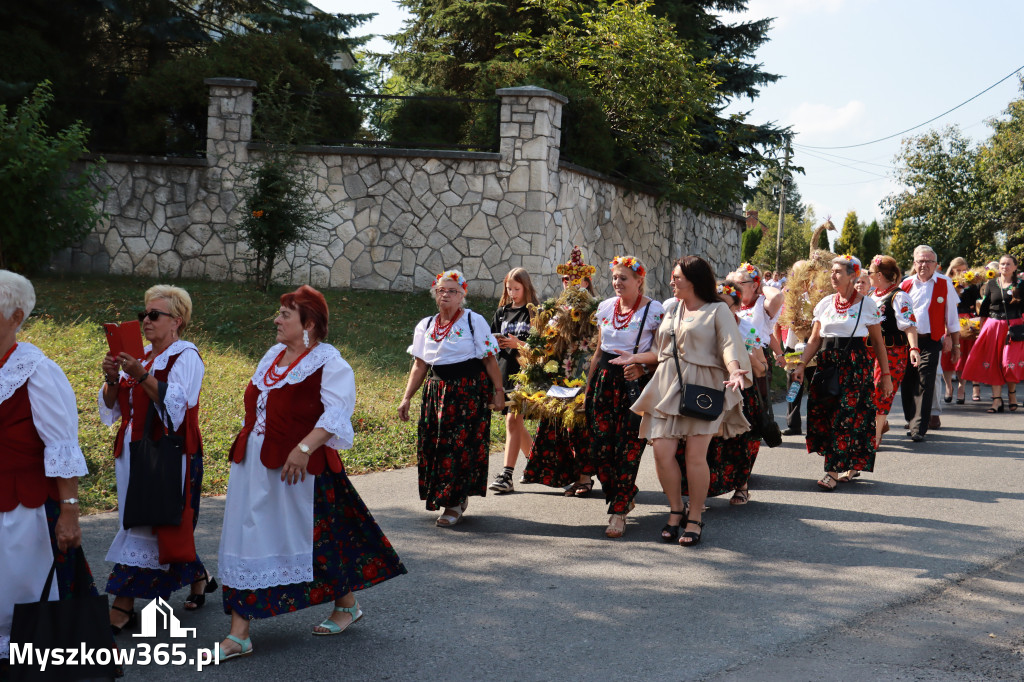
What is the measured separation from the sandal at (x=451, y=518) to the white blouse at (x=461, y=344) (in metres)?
1.07

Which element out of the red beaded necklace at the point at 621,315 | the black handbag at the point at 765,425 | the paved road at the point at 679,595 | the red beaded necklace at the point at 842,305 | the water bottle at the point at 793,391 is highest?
the red beaded necklace at the point at 842,305

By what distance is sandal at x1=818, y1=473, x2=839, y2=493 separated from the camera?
830cm

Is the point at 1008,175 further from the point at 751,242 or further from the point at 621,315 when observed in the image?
the point at 621,315

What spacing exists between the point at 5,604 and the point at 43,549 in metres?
0.24

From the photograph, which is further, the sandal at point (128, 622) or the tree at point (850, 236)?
the tree at point (850, 236)

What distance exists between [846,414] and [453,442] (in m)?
3.56

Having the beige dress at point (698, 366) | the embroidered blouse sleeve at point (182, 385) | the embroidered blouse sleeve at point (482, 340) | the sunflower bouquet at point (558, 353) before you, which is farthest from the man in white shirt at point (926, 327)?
the embroidered blouse sleeve at point (182, 385)

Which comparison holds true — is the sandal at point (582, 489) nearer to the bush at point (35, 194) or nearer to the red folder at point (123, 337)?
the red folder at point (123, 337)

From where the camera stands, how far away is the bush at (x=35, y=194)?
13453 millimetres

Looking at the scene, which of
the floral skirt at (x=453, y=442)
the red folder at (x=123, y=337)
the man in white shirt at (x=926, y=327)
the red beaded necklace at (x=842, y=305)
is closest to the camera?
the red folder at (x=123, y=337)

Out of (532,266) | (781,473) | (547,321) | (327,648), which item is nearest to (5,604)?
(327,648)

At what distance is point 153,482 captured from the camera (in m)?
4.62

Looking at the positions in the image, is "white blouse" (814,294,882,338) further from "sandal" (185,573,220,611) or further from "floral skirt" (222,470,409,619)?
"sandal" (185,573,220,611)

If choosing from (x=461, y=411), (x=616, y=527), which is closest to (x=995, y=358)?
(x=616, y=527)
